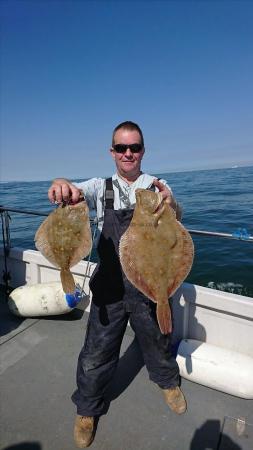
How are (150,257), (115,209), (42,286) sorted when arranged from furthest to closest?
(42,286) < (115,209) < (150,257)

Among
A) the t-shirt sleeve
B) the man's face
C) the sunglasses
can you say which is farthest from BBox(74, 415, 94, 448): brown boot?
the sunglasses

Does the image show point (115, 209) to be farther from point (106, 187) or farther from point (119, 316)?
point (119, 316)

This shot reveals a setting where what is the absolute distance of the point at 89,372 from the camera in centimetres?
280

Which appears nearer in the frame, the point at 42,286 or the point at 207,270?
the point at 42,286

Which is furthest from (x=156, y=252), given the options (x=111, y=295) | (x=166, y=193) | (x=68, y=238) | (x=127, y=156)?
(x=127, y=156)

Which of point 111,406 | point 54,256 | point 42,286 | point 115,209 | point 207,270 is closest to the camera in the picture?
point 54,256

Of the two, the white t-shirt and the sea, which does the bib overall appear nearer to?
the white t-shirt

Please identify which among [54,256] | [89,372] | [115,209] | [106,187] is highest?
[106,187]

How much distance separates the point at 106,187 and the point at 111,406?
206 centimetres

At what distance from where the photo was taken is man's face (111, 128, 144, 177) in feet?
8.57

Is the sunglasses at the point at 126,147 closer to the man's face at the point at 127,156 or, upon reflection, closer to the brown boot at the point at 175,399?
the man's face at the point at 127,156

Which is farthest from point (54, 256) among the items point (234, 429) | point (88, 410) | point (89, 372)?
point (234, 429)

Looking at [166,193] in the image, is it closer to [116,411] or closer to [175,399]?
[175,399]

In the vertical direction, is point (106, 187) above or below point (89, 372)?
above
